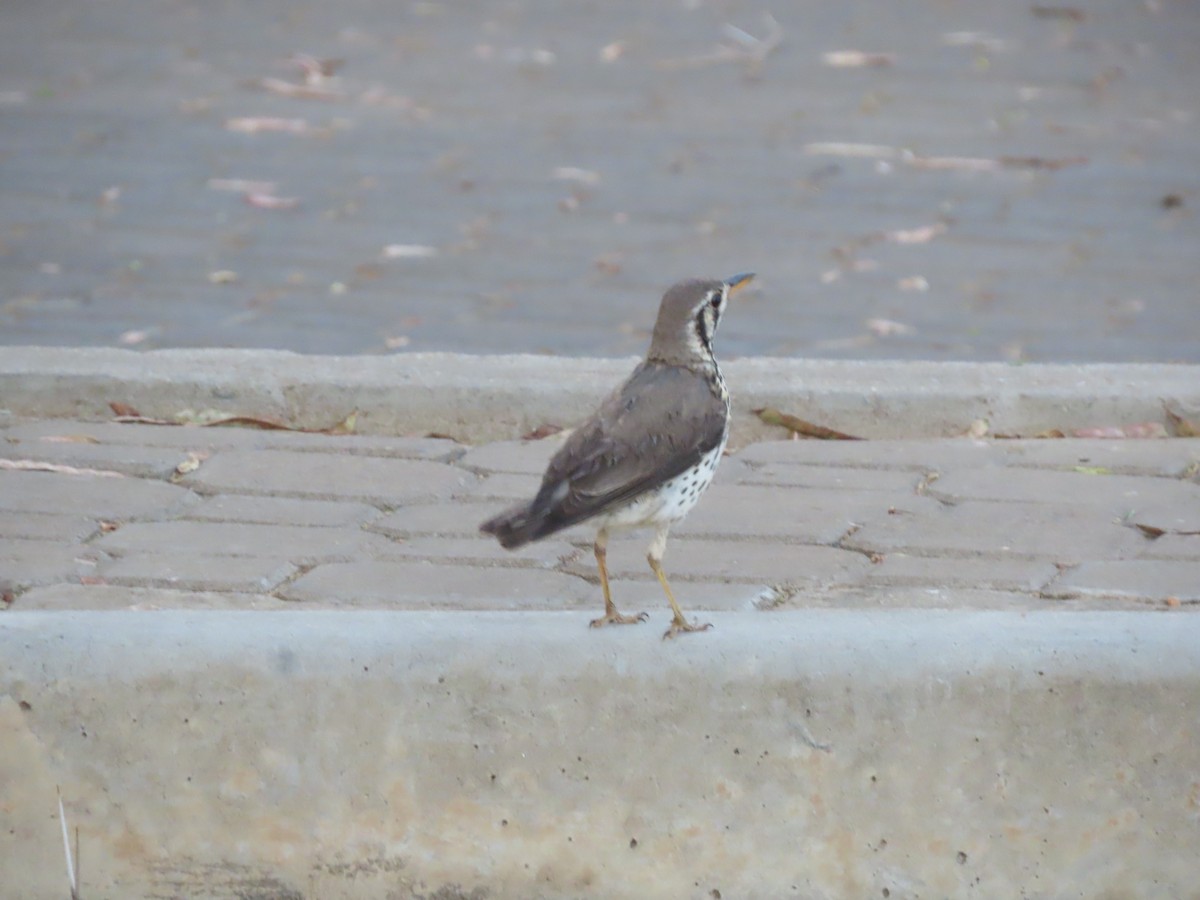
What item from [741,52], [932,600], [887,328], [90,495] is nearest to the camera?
[932,600]

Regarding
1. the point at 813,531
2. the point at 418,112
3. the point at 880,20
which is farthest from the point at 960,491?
the point at 880,20

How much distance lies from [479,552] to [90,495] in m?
1.08

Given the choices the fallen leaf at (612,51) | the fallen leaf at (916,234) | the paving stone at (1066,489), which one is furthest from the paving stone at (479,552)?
the fallen leaf at (612,51)

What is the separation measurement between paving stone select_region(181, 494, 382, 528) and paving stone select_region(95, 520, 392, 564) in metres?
0.04

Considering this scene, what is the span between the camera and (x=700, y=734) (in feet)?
11.6

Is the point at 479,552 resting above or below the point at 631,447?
below

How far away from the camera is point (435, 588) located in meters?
4.41

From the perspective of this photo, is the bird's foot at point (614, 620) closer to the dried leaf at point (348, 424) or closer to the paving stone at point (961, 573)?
the paving stone at point (961, 573)

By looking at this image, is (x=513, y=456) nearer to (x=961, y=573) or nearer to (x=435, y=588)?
(x=435, y=588)

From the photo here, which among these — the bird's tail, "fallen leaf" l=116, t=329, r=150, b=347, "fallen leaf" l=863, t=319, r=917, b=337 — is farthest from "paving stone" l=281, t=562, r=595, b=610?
"fallen leaf" l=863, t=319, r=917, b=337

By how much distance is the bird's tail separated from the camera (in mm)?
3693

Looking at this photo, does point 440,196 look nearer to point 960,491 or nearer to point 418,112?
point 418,112

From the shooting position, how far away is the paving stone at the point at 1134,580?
14.0ft

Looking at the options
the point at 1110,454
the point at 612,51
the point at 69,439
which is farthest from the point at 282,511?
the point at 612,51
